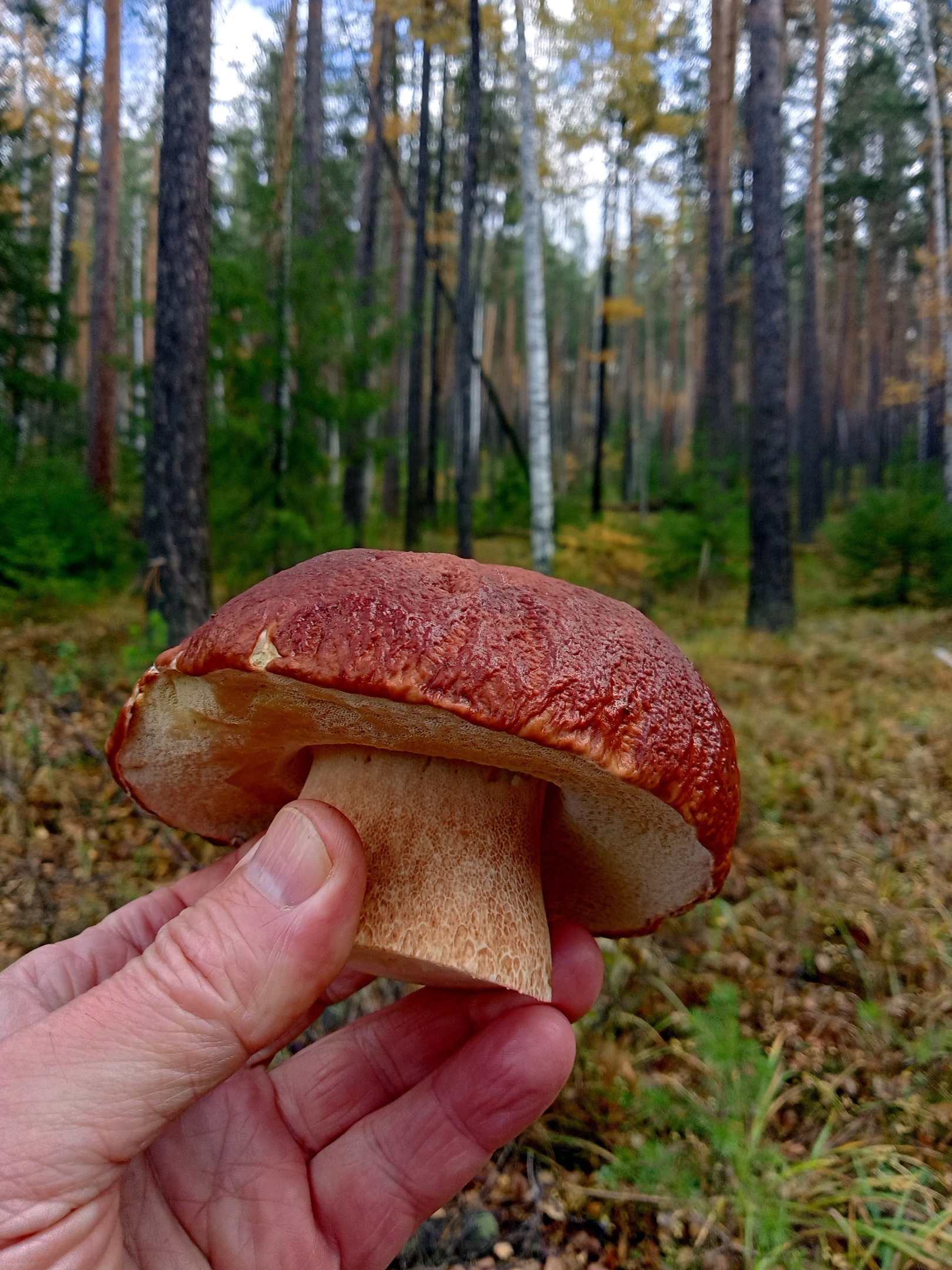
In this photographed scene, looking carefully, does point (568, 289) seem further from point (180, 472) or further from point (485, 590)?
point (485, 590)

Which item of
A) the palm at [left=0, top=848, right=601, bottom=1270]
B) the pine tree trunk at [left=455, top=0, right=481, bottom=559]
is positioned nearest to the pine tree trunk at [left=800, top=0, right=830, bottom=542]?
the pine tree trunk at [left=455, top=0, right=481, bottom=559]

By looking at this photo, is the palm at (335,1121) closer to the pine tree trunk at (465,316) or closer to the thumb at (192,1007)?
the thumb at (192,1007)

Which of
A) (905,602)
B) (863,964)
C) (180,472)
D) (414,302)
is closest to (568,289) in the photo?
A: (414,302)

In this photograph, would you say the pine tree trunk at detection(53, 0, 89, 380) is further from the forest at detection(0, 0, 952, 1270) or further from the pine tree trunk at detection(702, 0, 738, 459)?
the pine tree trunk at detection(702, 0, 738, 459)

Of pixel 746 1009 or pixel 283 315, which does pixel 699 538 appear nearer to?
pixel 283 315

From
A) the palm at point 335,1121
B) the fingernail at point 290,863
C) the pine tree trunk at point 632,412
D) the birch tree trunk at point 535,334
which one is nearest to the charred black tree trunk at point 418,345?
the birch tree trunk at point 535,334

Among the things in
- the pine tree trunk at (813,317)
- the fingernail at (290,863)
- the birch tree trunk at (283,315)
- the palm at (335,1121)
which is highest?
the pine tree trunk at (813,317)

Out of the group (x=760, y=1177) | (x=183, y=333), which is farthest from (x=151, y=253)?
(x=760, y=1177)
